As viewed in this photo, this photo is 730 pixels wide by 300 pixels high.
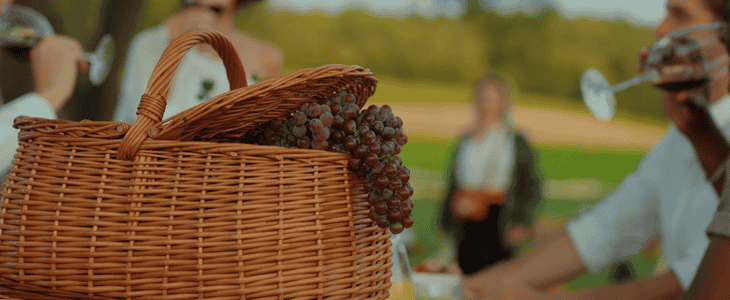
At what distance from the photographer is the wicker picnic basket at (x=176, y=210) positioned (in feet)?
1.75

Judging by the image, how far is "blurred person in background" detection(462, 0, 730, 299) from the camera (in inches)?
46.4

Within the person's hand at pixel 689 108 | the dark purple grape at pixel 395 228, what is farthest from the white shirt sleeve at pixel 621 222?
the dark purple grape at pixel 395 228

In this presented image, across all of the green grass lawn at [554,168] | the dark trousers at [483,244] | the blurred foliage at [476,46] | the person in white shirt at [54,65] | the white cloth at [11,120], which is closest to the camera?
the white cloth at [11,120]

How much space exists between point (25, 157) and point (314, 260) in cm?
39

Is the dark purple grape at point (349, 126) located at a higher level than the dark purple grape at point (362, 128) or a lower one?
higher

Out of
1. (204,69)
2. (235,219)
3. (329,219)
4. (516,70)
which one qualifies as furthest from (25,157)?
(516,70)

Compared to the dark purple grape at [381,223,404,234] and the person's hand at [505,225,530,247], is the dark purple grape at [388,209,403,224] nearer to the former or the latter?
the dark purple grape at [381,223,404,234]

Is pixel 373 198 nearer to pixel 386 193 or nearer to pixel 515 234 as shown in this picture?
pixel 386 193

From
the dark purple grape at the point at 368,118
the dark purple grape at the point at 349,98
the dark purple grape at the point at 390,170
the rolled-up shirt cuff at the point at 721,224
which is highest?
the dark purple grape at the point at 349,98

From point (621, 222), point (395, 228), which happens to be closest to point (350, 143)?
point (395, 228)

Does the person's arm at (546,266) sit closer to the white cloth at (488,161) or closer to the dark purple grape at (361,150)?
the dark purple grape at (361,150)

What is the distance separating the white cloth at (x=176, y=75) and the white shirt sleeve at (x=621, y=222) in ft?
3.71

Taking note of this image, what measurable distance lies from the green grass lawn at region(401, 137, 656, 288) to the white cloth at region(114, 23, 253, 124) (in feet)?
14.1

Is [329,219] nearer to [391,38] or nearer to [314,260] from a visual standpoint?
[314,260]
